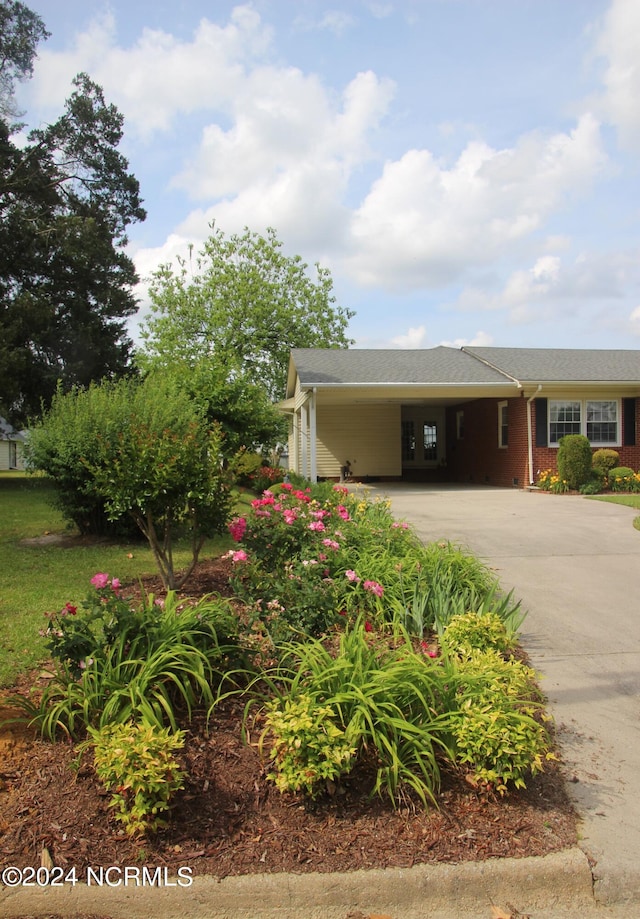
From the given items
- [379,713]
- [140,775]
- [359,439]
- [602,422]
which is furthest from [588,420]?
[140,775]

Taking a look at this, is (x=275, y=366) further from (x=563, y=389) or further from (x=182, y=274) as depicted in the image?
(x=563, y=389)

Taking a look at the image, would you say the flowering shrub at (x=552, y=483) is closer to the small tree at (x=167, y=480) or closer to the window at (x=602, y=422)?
the window at (x=602, y=422)

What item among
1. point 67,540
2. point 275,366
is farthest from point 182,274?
point 67,540

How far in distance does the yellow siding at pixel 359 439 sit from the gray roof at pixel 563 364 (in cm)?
380

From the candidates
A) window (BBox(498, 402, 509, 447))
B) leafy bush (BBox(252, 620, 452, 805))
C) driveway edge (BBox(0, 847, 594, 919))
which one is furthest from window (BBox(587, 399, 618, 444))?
driveway edge (BBox(0, 847, 594, 919))

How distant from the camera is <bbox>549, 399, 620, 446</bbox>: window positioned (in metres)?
18.2

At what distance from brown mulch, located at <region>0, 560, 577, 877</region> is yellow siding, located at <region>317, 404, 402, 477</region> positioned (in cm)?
1943

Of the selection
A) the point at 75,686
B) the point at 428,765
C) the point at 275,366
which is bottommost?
the point at 428,765

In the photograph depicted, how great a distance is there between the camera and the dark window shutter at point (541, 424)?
1792 cm

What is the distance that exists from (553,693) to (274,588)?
6.00 ft

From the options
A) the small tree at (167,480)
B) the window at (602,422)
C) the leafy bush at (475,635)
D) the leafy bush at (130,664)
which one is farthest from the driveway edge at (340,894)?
the window at (602,422)

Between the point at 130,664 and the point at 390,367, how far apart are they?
16871 millimetres

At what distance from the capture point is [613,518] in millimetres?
11500

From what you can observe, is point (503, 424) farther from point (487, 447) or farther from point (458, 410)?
point (458, 410)
